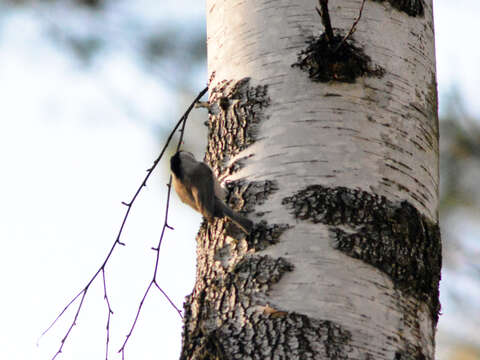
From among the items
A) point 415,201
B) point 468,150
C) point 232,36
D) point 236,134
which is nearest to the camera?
point 415,201

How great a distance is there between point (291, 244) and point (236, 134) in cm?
33

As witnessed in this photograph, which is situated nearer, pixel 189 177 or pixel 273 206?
pixel 273 206

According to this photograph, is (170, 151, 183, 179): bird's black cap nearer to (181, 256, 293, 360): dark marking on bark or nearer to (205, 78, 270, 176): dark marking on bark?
(205, 78, 270, 176): dark marking on bark

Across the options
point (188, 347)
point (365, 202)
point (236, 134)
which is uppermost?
point (236, 134)

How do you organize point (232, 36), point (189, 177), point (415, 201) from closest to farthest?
1. point (415, 201)
2. point (232, 36)
3. point (189, 177)

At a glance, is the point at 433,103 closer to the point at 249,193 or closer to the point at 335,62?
the point at 335,62

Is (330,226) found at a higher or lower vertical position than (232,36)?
lower

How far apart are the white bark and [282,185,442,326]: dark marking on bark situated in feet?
0.06

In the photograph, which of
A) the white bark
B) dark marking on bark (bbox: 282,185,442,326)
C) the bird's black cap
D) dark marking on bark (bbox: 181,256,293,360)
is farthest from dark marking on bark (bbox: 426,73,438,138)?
the bird's black cap

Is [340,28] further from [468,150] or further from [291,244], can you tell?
[468,150]

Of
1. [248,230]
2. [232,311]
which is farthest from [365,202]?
[232,311]

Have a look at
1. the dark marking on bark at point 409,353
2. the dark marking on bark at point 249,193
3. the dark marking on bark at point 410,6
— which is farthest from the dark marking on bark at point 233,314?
the dark marking on bark at point 410,6

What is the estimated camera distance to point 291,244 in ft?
5.19

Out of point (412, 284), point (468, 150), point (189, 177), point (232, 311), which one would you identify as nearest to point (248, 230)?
point (232, 311)
